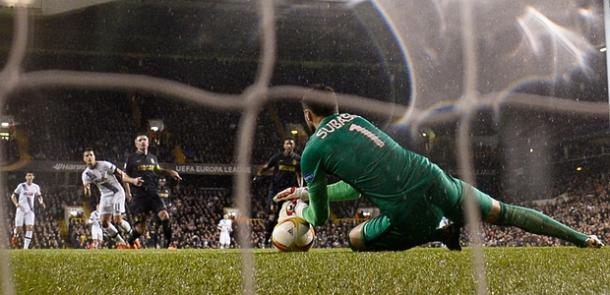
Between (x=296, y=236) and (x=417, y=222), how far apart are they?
0.37 m

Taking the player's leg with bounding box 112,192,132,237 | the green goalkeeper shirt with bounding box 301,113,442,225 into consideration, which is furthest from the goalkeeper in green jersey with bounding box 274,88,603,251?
the player's leg with bounding box 112,192,132,237

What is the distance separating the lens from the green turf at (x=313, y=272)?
210 centimetres

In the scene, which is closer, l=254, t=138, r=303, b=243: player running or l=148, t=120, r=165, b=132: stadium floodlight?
l=254, t=138, r=303, b=243: player running

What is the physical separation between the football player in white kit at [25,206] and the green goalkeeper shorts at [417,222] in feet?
3.28

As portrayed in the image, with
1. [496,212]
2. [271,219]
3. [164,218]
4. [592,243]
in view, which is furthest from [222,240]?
[592,243]

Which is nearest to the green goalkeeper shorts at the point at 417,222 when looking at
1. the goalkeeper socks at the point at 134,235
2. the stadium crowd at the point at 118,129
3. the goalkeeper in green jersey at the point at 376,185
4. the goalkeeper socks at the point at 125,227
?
the goalkeeper in green jersey at the point at 376,185

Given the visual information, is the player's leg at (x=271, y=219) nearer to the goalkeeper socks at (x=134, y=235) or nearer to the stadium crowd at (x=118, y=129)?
the stadium crowd at (x=118, y=129)

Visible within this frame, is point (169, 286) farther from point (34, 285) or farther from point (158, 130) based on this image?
→ point (158, 130)

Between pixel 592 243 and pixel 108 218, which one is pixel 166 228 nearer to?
pixel 108 218

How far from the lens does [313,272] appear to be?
220 cm

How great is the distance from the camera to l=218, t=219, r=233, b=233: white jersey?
96.0 inches

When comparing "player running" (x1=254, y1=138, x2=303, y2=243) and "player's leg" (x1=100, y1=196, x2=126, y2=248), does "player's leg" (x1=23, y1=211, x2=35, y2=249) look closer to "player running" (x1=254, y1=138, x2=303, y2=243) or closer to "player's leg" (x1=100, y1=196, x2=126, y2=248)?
"player's leg" (x1=100, y1=196, x2=126, y2=248)

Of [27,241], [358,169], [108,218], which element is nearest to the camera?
[27,241]

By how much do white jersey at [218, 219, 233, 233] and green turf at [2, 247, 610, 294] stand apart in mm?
109
